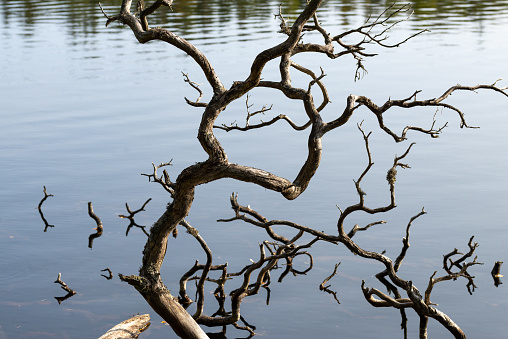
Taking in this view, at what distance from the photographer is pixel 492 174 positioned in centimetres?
1962

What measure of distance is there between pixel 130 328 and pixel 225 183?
754 cm

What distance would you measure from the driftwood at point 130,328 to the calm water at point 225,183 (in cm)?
15

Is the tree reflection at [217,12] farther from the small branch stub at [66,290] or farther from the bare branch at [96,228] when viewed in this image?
the small branch stub at [66,290]

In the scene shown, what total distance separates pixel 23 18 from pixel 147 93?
29063 mm

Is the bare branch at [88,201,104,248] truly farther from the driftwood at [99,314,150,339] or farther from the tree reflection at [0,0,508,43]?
the tree reflection at [0,0,508,43]

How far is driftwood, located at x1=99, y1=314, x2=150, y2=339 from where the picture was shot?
11.2m

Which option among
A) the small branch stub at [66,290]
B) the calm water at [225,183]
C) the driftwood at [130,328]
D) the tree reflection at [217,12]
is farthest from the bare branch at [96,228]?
the tree reflection at [217,12]

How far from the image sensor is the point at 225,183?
18.8 metres

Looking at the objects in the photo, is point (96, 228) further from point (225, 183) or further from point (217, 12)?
point (217, 12)

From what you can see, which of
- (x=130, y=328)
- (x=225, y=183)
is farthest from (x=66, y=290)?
(x=225, y=183)

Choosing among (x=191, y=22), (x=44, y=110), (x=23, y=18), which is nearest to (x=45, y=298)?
(x=44, y=110)

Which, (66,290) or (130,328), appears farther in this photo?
(66,290)

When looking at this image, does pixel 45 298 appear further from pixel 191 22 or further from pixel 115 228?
pixel 191 22

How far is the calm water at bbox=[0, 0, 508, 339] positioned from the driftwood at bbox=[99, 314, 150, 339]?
0.48ft
